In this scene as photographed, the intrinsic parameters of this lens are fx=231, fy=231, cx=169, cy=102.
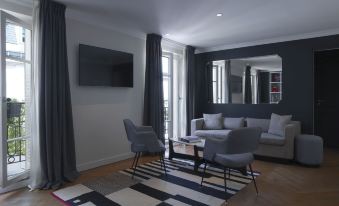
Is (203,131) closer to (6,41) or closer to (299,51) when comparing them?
(299,51)

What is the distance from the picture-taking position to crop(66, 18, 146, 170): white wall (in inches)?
149

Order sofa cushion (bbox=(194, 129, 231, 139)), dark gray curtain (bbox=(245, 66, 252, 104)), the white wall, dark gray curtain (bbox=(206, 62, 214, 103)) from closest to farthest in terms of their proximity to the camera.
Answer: the white wall → sofa cushion (bbox=(194, 129, 231, 139)) → dark gray curtain (bbox=(245, 66, 252, 104)) → dark gray curtain (bbox=(206, 62, 214, 103))

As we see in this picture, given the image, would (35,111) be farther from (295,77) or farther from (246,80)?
(295,77)

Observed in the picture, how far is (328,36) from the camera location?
15.1 feet

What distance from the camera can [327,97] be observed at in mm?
5629

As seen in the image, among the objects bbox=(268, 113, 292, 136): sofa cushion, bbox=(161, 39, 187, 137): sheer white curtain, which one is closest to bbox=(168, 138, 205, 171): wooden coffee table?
bbox=(268, 113, 292, 136): sofa cushion

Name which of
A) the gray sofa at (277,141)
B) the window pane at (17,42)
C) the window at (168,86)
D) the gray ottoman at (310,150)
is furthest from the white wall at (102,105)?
the gray ottoman at (310,150)

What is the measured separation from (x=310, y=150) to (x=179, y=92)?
320 centimetres

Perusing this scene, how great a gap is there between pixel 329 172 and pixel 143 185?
2.94 meters

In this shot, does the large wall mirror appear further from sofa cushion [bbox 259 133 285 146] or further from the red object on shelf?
sofa cushion [bbox 259 133 285 146]

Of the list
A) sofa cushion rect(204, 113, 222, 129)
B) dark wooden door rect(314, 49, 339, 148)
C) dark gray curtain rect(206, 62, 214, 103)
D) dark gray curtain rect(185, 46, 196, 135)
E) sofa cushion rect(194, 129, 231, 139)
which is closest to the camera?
sofa cushion rect(194, 129, 231, 139)

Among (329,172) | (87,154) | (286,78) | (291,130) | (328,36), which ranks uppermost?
(328,36)

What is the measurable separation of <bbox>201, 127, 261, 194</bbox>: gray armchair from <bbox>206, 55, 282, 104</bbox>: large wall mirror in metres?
2.87

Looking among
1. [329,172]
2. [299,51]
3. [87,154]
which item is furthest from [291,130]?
[87,154]
